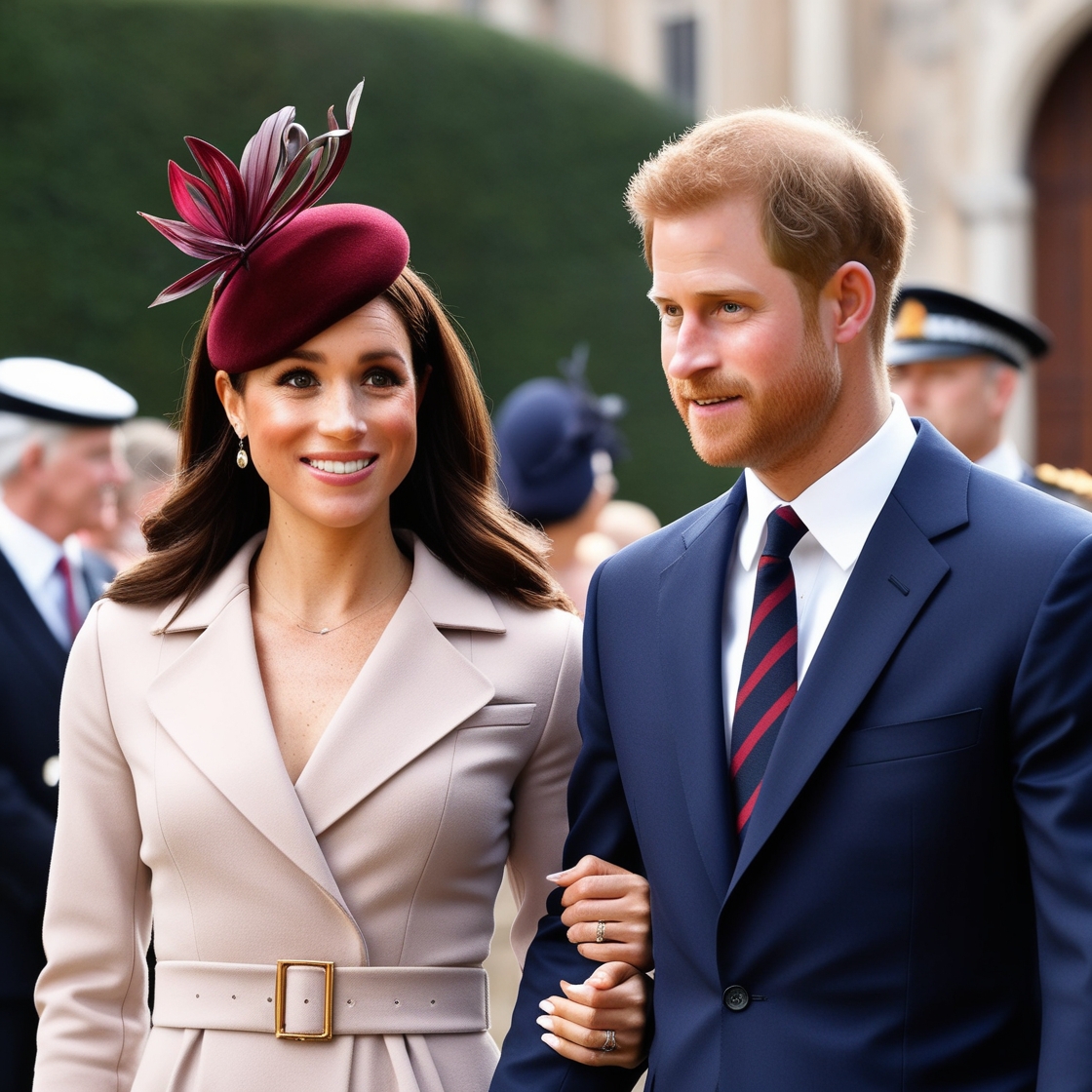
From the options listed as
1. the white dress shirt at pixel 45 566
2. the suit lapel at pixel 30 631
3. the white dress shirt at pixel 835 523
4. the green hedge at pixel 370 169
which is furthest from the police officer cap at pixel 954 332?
the green hedge at pixel 370 169

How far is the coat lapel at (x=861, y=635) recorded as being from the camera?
2.13 metres

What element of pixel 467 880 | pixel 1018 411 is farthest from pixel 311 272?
pixel 1018 411

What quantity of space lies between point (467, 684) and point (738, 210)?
0.98 m

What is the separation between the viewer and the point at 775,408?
2201 millimetres

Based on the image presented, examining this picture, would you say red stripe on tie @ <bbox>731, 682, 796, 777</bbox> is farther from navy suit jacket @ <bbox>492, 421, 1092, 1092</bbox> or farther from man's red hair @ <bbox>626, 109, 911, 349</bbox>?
man's red hair @ <bbox>626, 109, 911, 349</bbox>

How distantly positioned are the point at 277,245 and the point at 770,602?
3.44 ft

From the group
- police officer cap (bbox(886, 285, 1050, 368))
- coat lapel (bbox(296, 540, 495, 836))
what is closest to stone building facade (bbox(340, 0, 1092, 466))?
police officer cap (bbox(886, 285, 1050, 368))

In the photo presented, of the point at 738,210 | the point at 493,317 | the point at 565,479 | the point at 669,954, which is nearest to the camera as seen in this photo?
the point at 738,210

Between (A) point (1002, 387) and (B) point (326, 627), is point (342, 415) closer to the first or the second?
(B) point (326, 627)

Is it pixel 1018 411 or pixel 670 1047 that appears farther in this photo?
pixel 1018 411

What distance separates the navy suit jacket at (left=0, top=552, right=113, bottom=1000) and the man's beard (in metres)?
2.40

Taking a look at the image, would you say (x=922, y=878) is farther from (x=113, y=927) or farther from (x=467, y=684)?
(x=113, y=927)

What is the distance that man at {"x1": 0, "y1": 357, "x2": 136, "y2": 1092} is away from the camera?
156 inches

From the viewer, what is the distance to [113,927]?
2.77 metres
